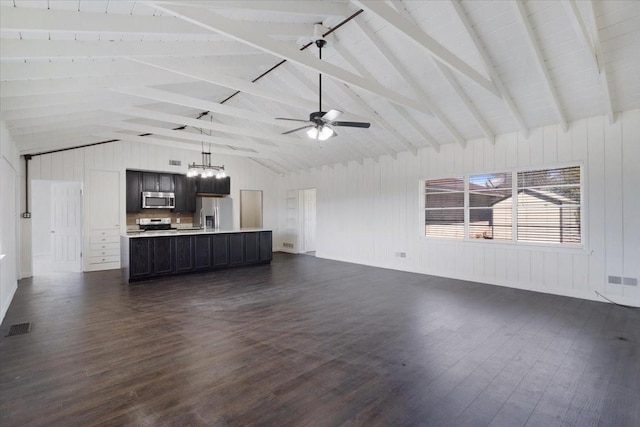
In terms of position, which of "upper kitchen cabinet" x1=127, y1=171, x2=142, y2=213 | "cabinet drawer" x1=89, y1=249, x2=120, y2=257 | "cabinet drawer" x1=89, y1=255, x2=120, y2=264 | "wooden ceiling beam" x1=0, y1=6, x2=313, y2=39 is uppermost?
"wooden ceiling beam" x1=0, y1=6, x2=313, y2=39

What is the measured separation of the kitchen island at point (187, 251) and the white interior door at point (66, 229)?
1.43 metres

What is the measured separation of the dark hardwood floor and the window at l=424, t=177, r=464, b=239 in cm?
171

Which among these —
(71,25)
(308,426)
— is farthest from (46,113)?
(308,426)

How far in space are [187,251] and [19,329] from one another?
3.31 m

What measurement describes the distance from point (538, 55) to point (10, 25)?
5019mm

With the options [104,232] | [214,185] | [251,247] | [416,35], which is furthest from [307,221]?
[416,35]

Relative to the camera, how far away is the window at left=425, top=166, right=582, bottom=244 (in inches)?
199

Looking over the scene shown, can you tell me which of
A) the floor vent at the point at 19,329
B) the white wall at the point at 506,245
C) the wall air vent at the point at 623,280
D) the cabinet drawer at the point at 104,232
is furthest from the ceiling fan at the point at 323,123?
the cabinet drawer at the point at 104,232

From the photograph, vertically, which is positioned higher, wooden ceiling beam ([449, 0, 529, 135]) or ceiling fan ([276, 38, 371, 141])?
wooden ceiling beam ([449, 0, 529, 135])

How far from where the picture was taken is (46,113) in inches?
168

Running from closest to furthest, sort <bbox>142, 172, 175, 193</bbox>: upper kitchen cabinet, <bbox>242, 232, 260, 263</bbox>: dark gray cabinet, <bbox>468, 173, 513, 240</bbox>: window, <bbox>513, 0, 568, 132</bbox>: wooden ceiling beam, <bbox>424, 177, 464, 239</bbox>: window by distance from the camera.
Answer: <bbox>513, 0, 568, 132</bbox>: wooden ceiling beam
<bbox>468, 173, 513, 240</bbox>: window
<bbox>424, 177, 464, 239</bbox>: window
<bbox>242, 232, 260, 263</bbox>: dark gray cabinet
<bbox>142, 172, 175, 193</bbox>: upper kitchen cabinet

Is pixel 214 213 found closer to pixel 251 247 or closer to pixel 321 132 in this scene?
pixel 251 247

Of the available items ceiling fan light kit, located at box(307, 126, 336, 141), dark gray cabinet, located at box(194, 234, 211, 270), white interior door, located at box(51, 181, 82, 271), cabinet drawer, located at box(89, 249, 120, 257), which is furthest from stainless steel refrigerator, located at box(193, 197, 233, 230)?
ceiling fan light kit, located at box(307, 126, 336, 141)

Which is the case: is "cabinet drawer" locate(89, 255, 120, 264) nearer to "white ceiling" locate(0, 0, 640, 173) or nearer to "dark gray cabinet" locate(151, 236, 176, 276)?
"dark gray cabinet" locate(151, 236, 176, 276)
